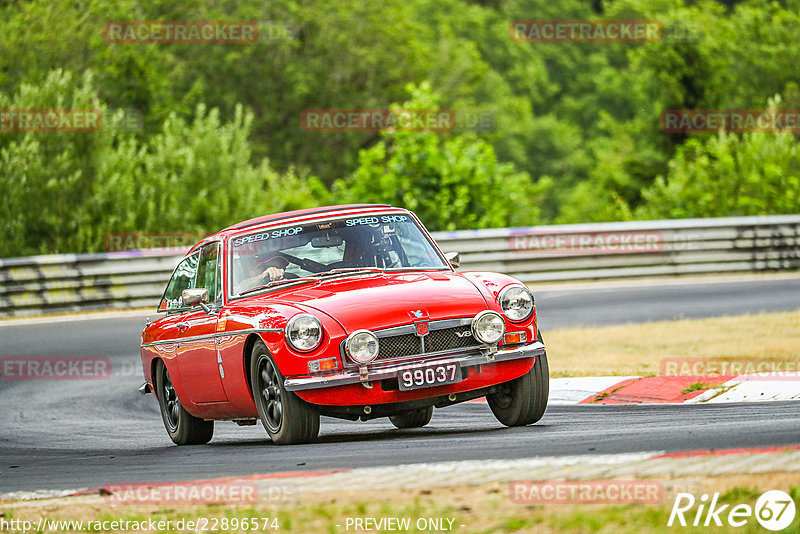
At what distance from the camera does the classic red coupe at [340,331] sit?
7.50 meters

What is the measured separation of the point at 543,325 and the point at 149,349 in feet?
22.4

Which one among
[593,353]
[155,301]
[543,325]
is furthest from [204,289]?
[155,301]

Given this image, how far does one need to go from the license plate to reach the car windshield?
1315 millimetres

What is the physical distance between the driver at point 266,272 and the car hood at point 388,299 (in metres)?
0.33

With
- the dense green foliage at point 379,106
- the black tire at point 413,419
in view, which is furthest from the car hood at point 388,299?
the dense green foliage at point 379,106

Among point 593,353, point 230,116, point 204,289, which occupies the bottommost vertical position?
point 593,353

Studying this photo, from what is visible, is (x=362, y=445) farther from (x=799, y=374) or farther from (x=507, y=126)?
→ (x=507, y=126)

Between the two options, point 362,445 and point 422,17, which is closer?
point 362,445

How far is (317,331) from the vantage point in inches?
296
